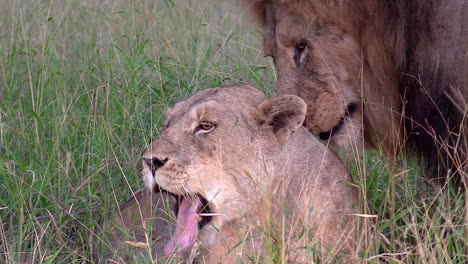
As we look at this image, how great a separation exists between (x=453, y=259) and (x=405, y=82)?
801 mm

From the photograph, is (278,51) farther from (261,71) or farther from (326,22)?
(261,71)

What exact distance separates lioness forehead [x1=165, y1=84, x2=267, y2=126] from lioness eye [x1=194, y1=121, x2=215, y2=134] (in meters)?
0.07

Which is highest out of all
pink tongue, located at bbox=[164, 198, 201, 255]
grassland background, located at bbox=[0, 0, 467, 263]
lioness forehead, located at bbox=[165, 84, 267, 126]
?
lioness forehead, located at bbox=[165, 84, 267, 126]

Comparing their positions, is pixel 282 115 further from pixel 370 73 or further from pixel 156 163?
pixel 370 73

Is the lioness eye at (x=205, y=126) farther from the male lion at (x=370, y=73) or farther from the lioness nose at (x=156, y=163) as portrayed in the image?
the male lion at (x=370, y=73)

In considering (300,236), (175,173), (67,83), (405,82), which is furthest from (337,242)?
(67,83)

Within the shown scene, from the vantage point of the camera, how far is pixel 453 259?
3.19 m

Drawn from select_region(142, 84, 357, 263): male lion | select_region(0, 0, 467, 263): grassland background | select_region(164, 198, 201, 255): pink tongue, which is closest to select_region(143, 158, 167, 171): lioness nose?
select_region(142, 84, 357, 263): male lion

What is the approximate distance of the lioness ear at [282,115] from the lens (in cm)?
318

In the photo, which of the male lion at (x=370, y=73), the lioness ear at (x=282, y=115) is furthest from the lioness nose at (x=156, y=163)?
the male lion at (x=370, y=73)

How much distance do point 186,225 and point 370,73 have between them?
102cm

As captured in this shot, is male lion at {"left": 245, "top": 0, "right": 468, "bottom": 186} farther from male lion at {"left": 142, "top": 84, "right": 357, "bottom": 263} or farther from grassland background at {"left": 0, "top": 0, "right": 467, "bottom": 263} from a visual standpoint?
male lion at {"left": 142, "top": 84, "right": 357, "bottom": 263}

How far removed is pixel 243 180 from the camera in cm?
314

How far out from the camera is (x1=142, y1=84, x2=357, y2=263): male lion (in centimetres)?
305
